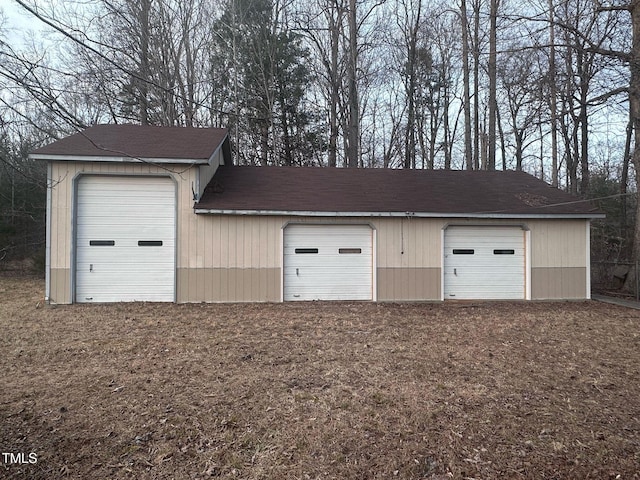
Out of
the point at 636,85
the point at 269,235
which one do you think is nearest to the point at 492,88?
the point at 636,85

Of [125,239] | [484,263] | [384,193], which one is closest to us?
[125,239]

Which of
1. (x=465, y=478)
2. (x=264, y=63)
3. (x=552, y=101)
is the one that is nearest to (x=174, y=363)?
(x=465, y=478)

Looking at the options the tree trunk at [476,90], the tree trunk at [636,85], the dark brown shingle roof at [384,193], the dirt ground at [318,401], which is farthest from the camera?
the tree trunk at [476,90]

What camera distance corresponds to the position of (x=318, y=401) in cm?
379

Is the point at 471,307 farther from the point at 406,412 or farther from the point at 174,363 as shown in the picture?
the point at 174,363

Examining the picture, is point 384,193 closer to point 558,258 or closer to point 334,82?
point 558,258

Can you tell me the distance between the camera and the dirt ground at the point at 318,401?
2725 millimetres

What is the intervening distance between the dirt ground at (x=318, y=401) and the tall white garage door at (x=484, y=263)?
11.1ft

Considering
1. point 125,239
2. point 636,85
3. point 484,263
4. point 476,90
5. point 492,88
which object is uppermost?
point 476,90

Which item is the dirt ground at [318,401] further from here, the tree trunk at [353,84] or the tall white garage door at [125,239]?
the tree trunk at [353,84]

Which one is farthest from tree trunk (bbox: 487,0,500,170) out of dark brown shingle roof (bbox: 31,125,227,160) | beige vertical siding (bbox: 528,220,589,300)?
dark brown shingle roof (bbox: 31,125,227,160)

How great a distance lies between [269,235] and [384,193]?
12.1 feet

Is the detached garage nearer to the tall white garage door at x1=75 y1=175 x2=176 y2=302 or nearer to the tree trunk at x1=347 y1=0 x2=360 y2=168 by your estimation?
the tall white garage door at x1=75 y1=175 x2=176 y2=302

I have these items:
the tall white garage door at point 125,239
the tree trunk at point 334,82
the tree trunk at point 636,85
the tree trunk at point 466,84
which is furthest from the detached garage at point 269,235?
the tree trunk at point 334,82
